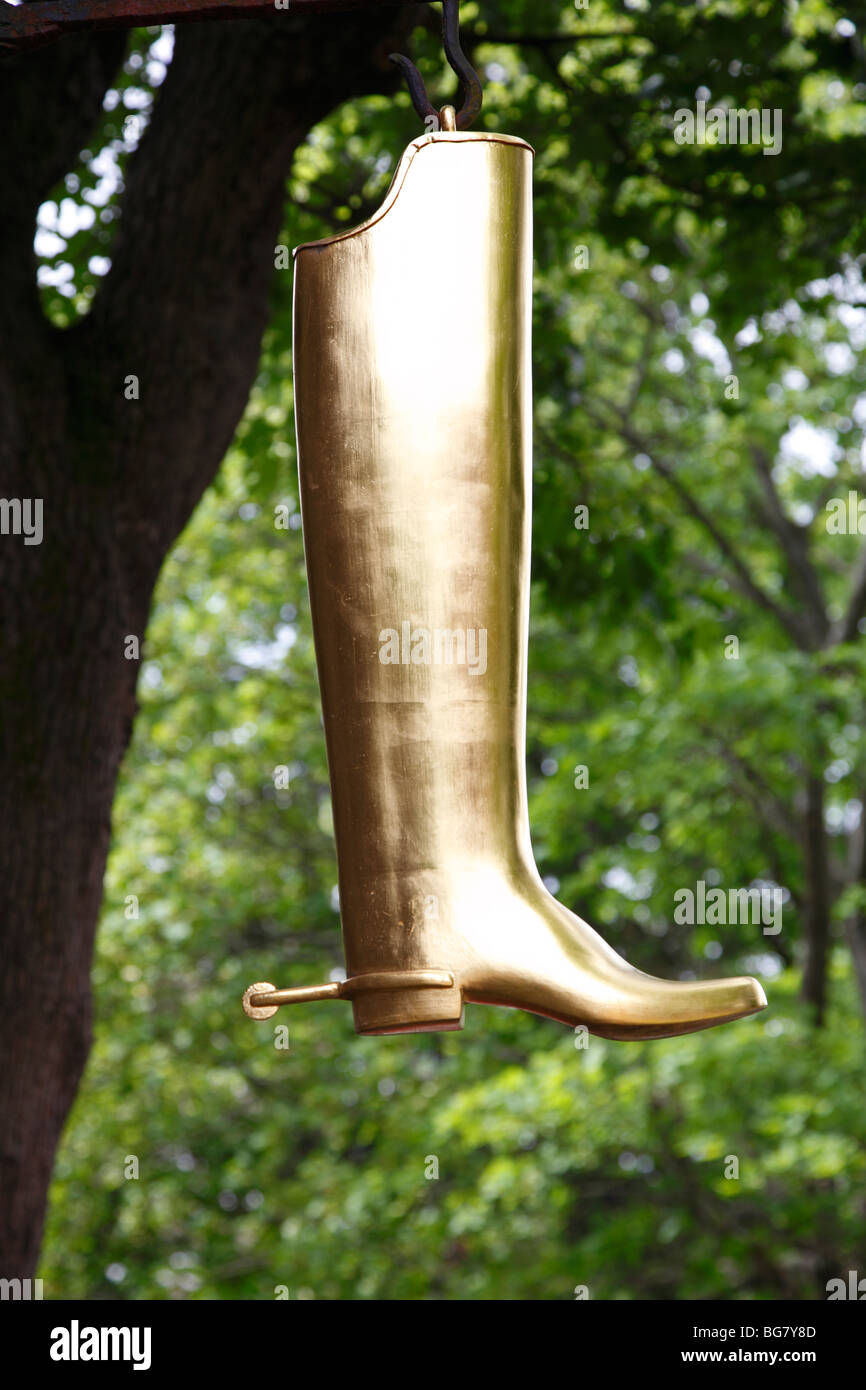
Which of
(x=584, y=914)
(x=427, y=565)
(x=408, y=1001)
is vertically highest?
(x=427, y=565)

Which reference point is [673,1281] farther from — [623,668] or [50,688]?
[50,688]

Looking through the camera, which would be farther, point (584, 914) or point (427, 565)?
point (584, 914)

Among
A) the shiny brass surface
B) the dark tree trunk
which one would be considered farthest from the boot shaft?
the dark tree trunk

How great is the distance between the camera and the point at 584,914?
9828mm

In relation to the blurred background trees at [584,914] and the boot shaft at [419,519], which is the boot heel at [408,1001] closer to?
the boot shaft at [419,519]

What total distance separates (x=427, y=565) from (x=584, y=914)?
8.80 m

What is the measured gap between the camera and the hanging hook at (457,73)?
4.35 feet

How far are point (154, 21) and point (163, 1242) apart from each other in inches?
365

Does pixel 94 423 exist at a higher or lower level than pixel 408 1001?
higher

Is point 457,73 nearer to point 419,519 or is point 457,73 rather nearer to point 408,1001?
point 419,519

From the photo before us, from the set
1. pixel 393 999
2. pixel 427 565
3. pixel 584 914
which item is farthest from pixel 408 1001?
pixel 584 914

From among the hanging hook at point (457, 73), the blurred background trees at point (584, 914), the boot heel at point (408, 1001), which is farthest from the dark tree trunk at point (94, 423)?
the blurred background trees at point (584, 914)

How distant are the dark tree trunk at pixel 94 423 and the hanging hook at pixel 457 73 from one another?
1.06 metres
